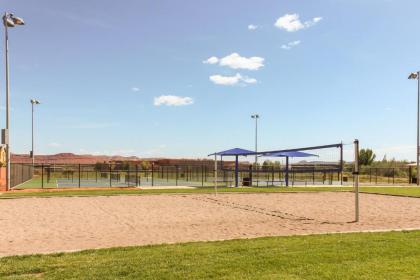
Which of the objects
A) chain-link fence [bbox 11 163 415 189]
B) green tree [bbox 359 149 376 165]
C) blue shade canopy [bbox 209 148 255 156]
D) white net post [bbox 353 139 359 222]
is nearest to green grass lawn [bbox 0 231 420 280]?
white net post [bbox 353 139 359 222]

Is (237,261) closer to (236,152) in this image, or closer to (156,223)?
(156,223)

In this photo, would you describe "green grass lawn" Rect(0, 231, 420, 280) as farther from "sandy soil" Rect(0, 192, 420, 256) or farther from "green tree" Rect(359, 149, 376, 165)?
"green tree" Rect(359, 149, 376, 165)

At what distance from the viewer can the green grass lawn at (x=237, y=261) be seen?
567 centimetres

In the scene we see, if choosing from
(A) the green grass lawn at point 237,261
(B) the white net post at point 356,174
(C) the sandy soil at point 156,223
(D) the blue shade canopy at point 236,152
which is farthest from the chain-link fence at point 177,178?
(A) the green grass lawn at point 237,261

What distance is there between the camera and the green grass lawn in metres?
5.67

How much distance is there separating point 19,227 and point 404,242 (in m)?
8.82

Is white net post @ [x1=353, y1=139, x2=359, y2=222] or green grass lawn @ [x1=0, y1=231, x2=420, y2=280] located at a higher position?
white net post @ [x1=353, y1=139, x2=359, y2=222]

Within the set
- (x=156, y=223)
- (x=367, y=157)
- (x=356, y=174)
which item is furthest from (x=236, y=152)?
(x=367, y=157)

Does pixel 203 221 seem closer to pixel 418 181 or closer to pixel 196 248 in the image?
pixel 196 248

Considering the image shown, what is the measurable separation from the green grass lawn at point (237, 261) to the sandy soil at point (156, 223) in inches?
49.6

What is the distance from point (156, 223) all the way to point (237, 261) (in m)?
5.51

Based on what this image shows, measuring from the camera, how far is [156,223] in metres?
11.5

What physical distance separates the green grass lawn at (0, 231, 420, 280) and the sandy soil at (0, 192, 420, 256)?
4.14 ft

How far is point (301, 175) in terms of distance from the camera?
5944 cm
